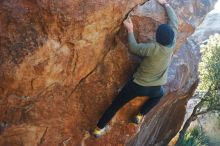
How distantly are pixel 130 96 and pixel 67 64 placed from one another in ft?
5.16

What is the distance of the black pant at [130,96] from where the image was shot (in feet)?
30.9

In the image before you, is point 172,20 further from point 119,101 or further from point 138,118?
point 138,118

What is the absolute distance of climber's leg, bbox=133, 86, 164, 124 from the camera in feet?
31.2

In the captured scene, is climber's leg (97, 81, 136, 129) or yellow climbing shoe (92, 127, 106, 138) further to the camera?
yellow climbing shoe (92, 127, 106, 138)

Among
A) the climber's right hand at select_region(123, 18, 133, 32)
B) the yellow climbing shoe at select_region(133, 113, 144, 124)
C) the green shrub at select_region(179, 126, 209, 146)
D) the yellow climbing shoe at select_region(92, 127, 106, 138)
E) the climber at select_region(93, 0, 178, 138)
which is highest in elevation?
the climber's right hand at select_region(123, 18, 133, 32)

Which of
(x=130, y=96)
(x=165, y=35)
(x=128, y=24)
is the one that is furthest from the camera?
(x=130, y=96)

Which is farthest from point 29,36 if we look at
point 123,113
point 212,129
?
point 212,129

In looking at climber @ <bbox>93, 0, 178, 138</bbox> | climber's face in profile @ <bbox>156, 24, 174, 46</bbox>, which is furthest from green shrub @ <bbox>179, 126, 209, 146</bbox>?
climber's face in profile @ <bbox>156, 24, 174, 46</bbox>

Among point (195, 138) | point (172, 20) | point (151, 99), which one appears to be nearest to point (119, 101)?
point (151, 99)

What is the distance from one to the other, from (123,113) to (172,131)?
8531 millimetres

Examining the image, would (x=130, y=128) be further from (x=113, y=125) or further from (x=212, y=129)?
(x=212, y=129)

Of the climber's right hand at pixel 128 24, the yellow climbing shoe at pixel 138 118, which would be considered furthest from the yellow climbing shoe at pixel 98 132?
the climber's right hand at pixel 128 24

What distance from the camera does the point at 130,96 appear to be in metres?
9.56

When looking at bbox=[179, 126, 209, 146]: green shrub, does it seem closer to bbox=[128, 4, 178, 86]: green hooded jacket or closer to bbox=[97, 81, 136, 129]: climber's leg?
bbox=[97, 81, 136, 129]: climber's leg
